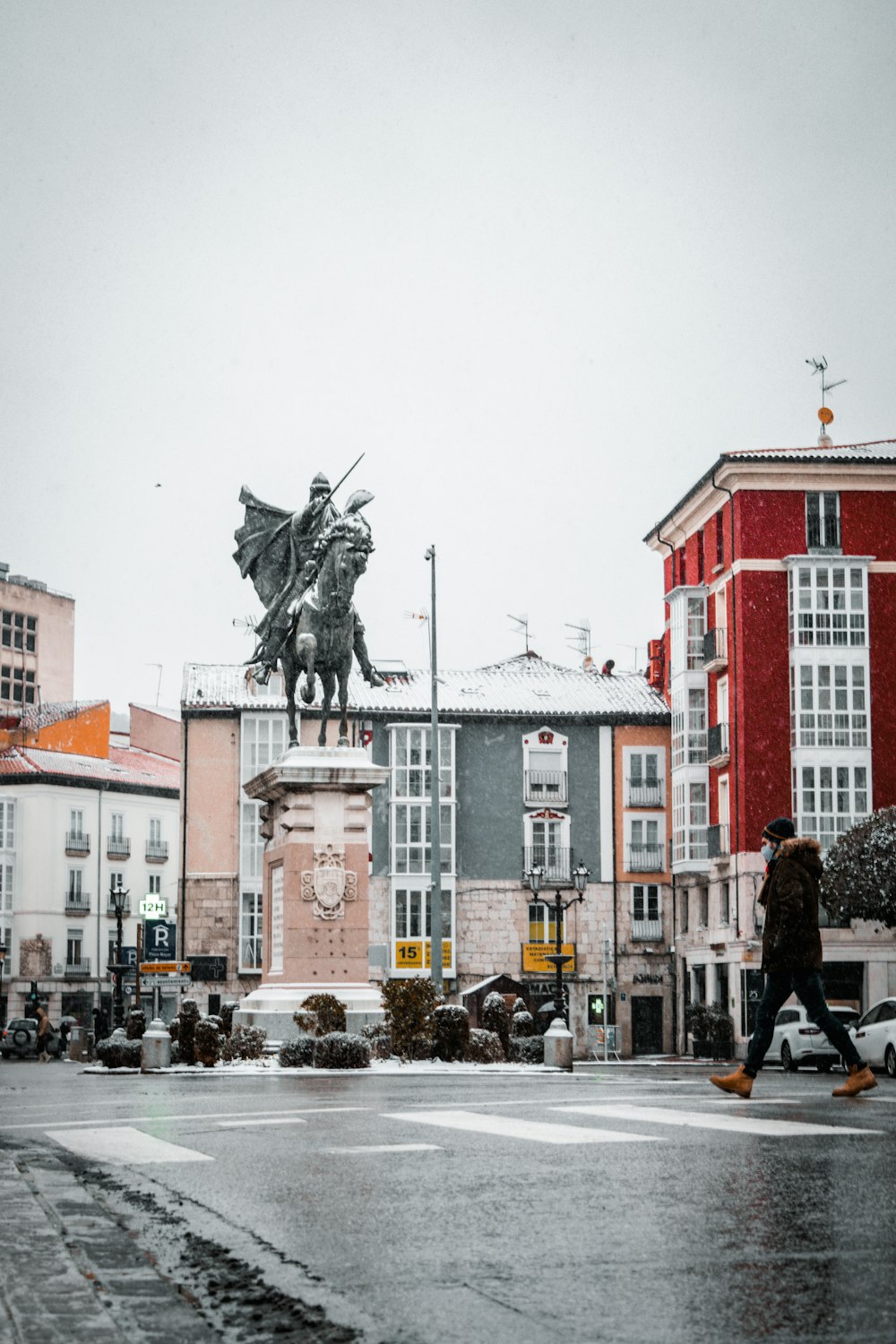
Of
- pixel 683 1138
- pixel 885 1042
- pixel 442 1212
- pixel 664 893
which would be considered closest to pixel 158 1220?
pixel 442 1212

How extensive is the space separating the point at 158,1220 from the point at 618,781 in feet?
193

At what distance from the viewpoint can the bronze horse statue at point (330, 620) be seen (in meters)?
29.2

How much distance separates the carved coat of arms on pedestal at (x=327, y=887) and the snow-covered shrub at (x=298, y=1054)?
3.65 m

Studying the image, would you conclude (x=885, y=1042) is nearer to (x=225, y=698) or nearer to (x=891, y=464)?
(x=891, y=464)

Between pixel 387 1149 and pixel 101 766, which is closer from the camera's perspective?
pixel 387 1149

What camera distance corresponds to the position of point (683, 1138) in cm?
916

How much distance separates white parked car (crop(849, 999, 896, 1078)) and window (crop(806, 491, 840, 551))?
28.9 meters

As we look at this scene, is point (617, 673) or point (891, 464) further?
point (617, 673)

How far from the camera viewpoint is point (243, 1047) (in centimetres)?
2597

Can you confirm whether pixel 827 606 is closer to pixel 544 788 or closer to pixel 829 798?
pixel 829 798

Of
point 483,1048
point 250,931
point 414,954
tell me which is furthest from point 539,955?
point 483,1048

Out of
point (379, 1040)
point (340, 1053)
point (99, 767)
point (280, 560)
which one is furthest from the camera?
point (99, 767)

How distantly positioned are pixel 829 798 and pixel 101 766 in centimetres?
3929

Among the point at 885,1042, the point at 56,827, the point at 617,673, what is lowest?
the point at 885,1042
